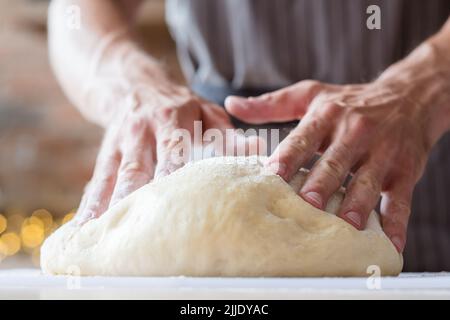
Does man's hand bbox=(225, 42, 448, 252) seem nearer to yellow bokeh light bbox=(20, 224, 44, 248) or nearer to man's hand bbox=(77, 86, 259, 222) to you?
man's hand bbox=(77, 86, 259, 222)

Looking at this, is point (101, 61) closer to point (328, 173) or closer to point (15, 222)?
point (328, 173)

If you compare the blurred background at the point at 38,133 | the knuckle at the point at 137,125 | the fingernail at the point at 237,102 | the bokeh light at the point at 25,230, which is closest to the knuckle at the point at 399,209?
the fingernail at the point at 237,102

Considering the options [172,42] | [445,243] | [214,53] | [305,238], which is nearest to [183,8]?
[214,53]

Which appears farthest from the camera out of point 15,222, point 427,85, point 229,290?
point 15,222

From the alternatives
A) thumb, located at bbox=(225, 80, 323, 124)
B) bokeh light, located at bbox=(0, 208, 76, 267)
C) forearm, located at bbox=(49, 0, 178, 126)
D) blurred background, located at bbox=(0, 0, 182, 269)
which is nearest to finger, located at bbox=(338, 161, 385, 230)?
thumb, located at bbox=(225, 80, 323, 124)

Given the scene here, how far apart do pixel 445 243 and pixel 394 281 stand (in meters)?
0.64

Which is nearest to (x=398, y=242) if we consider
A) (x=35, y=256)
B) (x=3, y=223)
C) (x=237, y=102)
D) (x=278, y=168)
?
(x=278, y=168)

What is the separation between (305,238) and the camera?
2.29 ft

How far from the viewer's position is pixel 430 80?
3.35 ft

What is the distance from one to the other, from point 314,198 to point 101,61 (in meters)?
0.56

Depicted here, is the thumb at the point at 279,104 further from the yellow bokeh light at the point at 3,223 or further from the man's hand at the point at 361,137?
the yellow bokeh light at the point at 3,223

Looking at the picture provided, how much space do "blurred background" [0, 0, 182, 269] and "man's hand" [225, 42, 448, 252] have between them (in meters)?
2.48

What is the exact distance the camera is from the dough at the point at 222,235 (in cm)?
67

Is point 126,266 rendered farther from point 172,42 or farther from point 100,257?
point 172,42
